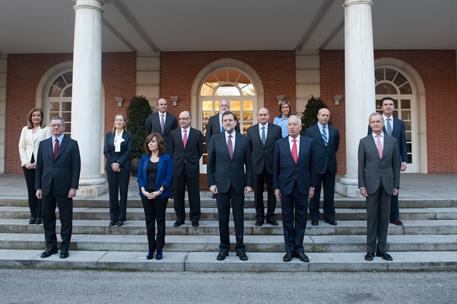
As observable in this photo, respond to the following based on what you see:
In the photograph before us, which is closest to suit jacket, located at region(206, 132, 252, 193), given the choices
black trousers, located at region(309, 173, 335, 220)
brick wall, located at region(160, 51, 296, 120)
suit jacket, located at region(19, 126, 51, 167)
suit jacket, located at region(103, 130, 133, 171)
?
black trousers, located at region(309, 173, 335, 220)

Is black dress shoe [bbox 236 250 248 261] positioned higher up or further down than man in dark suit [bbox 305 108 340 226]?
further down

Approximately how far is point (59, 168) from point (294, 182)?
10.1 feet

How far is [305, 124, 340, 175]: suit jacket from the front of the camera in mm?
5609

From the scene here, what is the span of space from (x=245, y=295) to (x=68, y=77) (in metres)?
12.0

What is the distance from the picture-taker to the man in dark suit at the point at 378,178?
459 cm

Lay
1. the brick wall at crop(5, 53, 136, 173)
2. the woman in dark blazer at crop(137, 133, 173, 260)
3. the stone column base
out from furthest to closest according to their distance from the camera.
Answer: the brick wall at crop(5, 53, 136, 173), the stone column base, the woman in dark blazer at crop(137, 133, 173, 260)

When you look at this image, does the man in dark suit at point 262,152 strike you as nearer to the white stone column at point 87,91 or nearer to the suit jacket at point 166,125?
the suit jacket at point 166,125

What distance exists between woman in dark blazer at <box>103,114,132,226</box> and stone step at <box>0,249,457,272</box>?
97 centimetres

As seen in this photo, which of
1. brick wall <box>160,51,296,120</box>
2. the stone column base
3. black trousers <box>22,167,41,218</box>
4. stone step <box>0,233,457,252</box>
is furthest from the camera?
brick wall <box>160,51,296,120</box>

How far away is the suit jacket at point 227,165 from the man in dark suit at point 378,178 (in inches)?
59.2

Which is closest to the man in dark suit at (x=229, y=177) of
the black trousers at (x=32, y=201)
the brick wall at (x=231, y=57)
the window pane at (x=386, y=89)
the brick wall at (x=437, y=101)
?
the black trousers at (x=32, y=201)

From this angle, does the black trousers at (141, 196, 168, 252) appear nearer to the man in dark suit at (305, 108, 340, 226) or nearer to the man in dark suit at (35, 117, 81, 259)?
the man in dark suit at (35, 117, 81, 259)

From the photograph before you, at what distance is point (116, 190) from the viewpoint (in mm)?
5676

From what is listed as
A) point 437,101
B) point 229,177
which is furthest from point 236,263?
point 437,101
